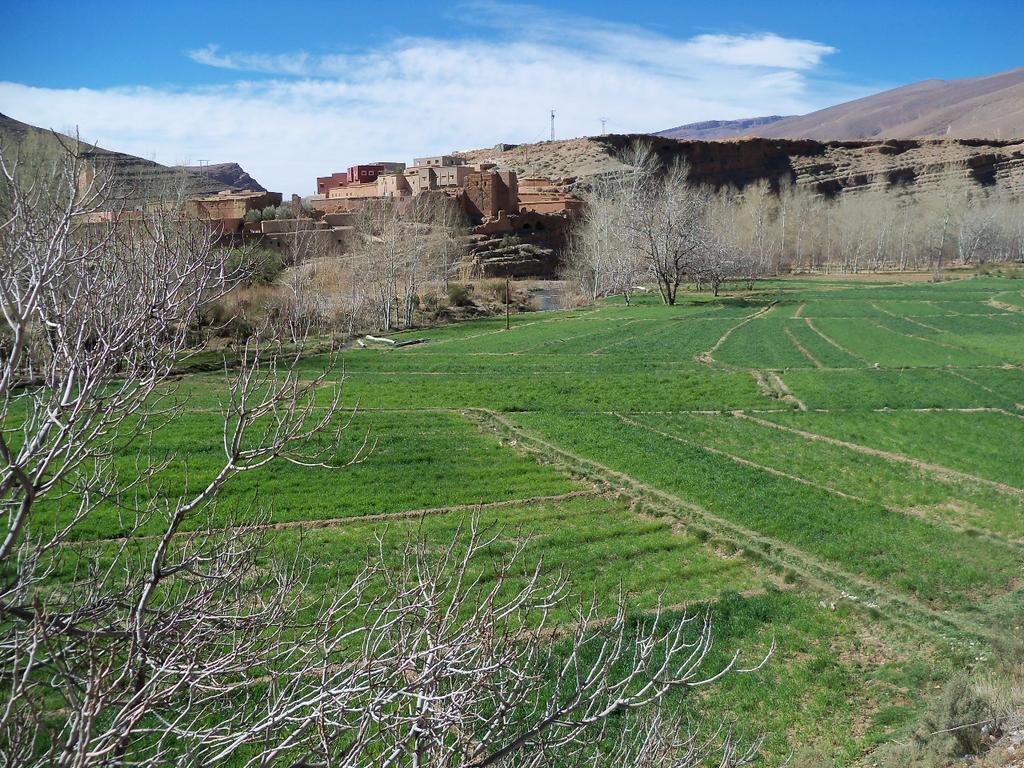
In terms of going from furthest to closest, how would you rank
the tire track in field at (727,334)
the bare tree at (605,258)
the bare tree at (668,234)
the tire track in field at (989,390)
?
1. the bare tree at (605,258)
2. the bare tree at (668,234)
3. the tire track in field at (727,334)
4. the tire track in field at (989,390)

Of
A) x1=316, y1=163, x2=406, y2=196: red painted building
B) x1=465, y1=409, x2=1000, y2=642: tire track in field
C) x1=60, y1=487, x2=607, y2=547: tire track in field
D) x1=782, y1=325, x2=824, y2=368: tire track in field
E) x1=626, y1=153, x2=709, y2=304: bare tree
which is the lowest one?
x1=465, y1=409, x2=1000, y2=642: tire track in field

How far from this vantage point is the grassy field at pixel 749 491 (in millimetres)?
9859

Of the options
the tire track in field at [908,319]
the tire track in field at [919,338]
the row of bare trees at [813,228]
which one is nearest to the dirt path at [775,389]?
the tire track in field at [919,338]

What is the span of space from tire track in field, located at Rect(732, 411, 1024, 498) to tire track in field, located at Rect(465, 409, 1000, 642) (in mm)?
Result: 6185

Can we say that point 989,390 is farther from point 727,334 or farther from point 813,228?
point 813,228

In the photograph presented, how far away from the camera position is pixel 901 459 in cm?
1820

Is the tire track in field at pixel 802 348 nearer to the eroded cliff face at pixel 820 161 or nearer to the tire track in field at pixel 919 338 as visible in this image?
the tire track in field at pixel 919 338

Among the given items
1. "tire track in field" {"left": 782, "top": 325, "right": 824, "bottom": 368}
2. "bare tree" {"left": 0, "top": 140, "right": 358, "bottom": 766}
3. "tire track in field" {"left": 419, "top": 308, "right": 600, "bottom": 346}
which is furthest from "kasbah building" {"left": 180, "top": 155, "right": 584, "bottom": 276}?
"bare tree" {"left": 0, "top": 140, "right": 358, "bottom": 766}

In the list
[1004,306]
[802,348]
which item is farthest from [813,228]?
[802,348]

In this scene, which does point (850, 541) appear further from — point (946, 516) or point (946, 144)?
point (946, 144)

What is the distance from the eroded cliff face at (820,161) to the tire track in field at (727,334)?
71.1 metres

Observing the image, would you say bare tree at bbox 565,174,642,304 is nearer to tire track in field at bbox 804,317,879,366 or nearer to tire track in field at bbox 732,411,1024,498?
tire track in field at bbox 804,317,879,366

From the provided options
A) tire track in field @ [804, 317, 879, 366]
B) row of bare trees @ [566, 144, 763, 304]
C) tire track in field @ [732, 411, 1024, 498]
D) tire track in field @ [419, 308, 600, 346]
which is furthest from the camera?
Result: row of bare trees @ [566, 144, 763, 304]

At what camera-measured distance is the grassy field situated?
32.3ft
